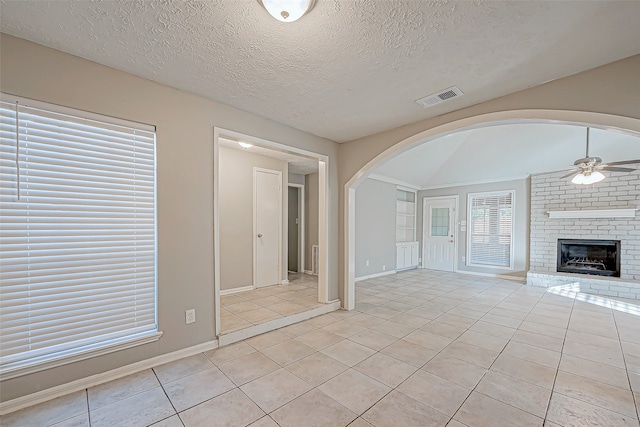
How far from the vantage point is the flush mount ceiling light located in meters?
1.34

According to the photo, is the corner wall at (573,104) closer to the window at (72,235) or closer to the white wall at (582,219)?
the window at (72,235)

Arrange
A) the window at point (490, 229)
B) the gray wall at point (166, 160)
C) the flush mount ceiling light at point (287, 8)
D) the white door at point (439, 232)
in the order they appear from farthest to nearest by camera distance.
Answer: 1. the white door at point (439, 232)
2. the window at point (490, 229)
3. the gray wall at point (166, 160)
4. the flush mount ceiling light at point (287, 8)

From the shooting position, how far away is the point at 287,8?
1378 mm

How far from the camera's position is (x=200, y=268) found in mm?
2500

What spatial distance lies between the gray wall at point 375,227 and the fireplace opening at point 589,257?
354cm

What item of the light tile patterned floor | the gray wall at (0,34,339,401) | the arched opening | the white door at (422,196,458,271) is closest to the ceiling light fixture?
the light tile patterned floor

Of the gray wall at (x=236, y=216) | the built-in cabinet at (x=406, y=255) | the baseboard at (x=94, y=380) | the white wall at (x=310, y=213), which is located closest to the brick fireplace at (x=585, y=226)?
the built-in cabinet at (x=406, y=255)

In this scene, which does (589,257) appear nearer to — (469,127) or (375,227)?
(375,227)

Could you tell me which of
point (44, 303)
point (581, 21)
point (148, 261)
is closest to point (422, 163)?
point (581, 21)

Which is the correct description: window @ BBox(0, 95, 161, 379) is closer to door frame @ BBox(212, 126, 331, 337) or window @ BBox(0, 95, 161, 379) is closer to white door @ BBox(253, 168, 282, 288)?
door frame @ BBox(212, 126, 331, 337)

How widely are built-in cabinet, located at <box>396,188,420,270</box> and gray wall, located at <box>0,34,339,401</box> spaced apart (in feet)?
17.4

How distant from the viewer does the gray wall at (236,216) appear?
Answer: 4266 mm

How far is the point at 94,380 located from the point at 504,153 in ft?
23.5

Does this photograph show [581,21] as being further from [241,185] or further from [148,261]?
[241,185]
